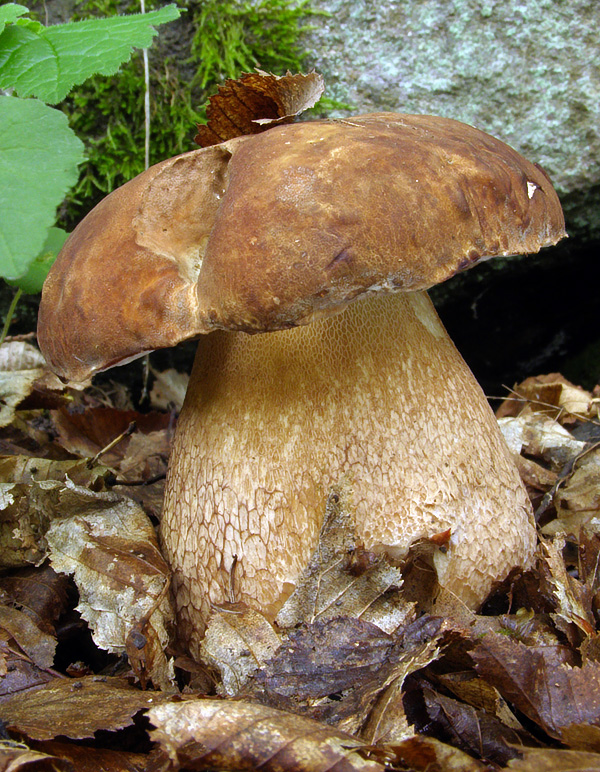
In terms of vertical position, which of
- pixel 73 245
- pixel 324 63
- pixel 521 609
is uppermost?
pixel 324 63

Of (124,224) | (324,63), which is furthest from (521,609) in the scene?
(324,63)

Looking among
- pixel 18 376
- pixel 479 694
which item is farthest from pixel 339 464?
pixel 18 376

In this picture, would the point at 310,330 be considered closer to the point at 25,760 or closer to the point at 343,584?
the point at 343,584

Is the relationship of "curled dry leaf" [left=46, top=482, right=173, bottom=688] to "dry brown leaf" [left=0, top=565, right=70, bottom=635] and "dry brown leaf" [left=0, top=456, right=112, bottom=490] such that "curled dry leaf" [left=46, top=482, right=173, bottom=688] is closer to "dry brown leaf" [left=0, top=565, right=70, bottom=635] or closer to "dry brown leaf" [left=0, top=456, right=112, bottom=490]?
"dry brown leaf" [left=0, top=565, right=70, bottom=635]

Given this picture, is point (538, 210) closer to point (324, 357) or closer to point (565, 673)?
point (324, 357)

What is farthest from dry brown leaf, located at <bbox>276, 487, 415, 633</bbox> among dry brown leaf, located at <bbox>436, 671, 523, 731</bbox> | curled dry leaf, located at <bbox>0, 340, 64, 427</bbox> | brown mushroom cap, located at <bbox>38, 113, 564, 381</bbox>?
curled dry leaf, located at <bbox>0, 340, 64, 427</bbox>

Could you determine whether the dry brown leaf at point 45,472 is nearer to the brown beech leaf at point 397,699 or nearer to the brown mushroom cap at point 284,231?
the brown mushroom cap at point 284,231

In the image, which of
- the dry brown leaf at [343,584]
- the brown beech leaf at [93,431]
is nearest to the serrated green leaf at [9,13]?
the brown beech leaf at [93,431]
